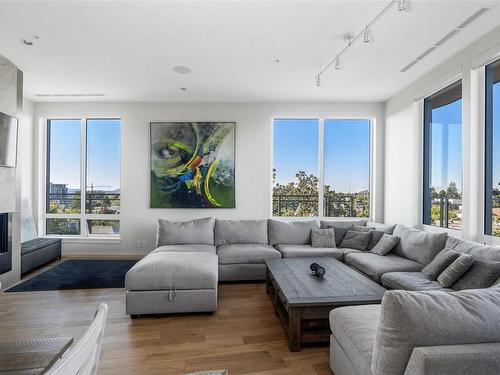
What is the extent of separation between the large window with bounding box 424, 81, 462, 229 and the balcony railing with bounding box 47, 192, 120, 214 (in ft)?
17.3

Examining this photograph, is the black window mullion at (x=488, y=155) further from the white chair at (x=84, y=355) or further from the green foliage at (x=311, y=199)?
the white chair at (x=84, y=355)

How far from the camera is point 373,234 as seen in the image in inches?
169

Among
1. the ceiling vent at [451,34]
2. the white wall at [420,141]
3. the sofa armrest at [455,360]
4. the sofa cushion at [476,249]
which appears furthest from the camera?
the white wall at [420,141]

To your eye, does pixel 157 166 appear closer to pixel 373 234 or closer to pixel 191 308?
pixel 191 308

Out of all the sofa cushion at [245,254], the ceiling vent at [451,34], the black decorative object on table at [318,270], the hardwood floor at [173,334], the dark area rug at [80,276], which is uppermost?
the ceiling vent at [451,34]

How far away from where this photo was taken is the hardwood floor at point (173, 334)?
2.07m

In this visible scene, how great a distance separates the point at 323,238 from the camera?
4457 mm

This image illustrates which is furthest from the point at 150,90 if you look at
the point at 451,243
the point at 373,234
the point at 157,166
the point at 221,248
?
the point at 451,243

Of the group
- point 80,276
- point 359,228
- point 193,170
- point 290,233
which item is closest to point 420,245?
point 359,228

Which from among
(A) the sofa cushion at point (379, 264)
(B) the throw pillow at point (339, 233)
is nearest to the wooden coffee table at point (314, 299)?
(A) the sofa cushion at point (379, 264)

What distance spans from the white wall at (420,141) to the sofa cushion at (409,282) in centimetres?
92

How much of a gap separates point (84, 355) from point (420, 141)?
4.79 metres

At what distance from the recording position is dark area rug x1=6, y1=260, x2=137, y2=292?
3689 mm

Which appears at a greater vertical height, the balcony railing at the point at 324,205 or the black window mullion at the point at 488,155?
the black window mullion at the point at 488,155
